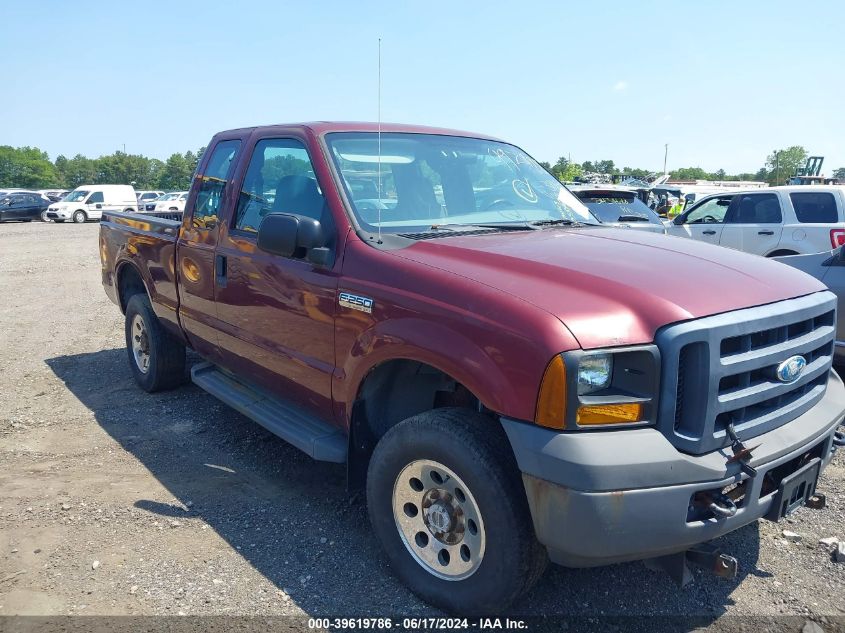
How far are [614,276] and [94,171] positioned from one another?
117839 millimetres

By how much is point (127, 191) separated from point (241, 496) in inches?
1355

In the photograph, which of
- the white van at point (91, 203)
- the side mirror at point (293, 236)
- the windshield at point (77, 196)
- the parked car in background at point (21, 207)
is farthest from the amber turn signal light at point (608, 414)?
the parked car in background at point (21, 207)

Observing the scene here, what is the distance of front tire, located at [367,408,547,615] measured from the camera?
7.98 ft

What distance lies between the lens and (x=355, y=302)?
3049 mm

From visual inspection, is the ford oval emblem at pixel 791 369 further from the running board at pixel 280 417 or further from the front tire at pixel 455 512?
the running board at pixel 280 417

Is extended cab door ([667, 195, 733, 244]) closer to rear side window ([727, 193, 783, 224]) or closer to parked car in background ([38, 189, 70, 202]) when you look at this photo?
rear side window ([727, 193, 783, 224])

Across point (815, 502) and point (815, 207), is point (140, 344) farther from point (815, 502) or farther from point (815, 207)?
point (815, 207)

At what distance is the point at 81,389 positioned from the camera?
5969mm

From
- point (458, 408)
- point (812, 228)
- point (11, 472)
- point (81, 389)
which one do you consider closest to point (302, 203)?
point (458, 408)

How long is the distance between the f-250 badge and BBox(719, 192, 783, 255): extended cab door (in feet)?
26.3

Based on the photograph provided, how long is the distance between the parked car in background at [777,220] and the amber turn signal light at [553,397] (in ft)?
24.7

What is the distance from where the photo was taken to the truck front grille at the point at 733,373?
7.52 feet

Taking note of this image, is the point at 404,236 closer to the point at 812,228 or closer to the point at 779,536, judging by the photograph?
the point at 779,536

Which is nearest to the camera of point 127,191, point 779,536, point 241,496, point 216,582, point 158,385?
point 216,582
